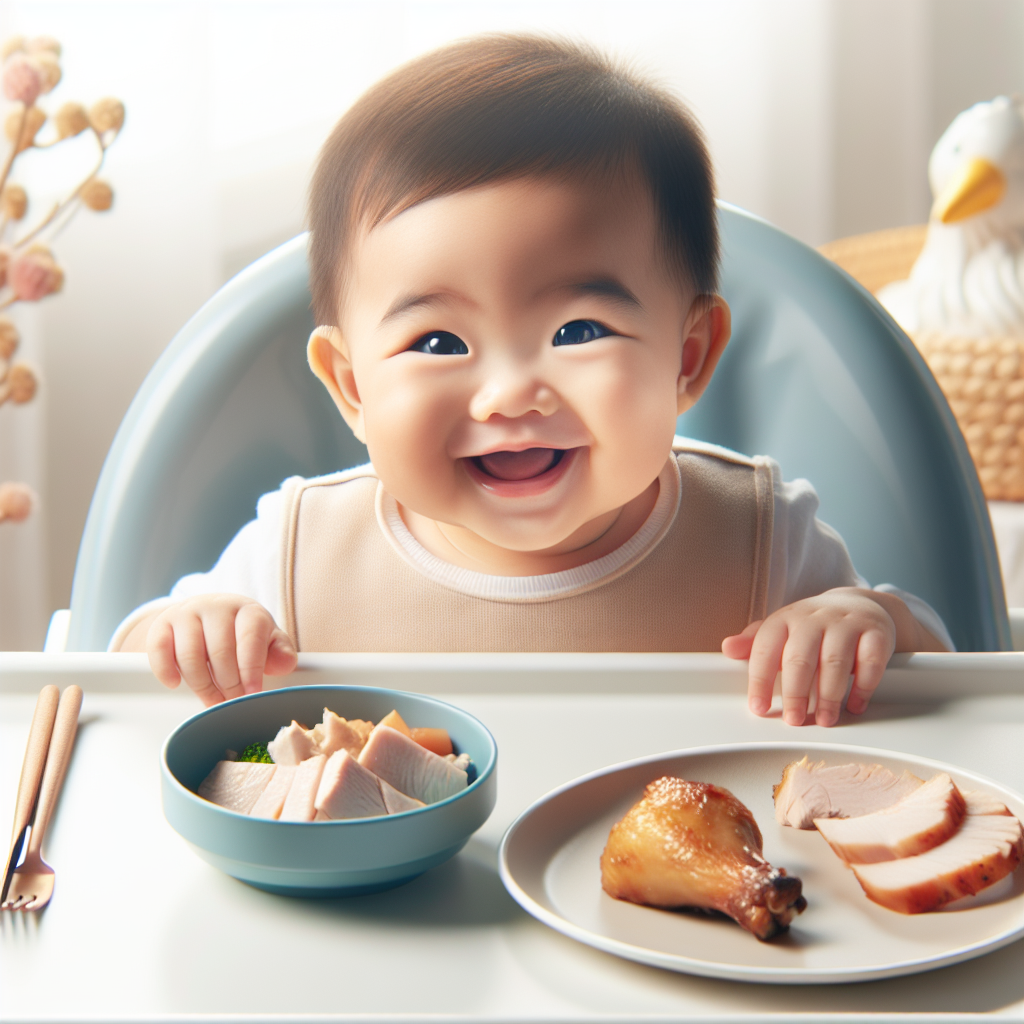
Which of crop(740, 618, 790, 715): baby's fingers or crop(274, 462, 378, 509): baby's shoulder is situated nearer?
crop(740, 618, 790, 715): baby's fingers

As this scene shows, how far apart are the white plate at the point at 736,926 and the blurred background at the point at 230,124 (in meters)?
1.57

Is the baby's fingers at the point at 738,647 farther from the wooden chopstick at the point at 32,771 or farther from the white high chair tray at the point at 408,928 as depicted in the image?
the wooden chopstick at the point at 32,771

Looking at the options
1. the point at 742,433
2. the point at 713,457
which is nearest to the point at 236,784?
the point at 713,457

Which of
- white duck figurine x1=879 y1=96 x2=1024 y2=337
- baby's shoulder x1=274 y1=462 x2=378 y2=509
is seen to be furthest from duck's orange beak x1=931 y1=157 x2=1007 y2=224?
baby's shoulder x1=274 y1=462 x2=378 y2=509

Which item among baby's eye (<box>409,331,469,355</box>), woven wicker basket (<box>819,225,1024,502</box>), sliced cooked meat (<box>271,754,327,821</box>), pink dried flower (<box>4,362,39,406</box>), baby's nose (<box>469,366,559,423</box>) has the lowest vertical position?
woven wicker basket (<box>819,225,1024,502</box>)

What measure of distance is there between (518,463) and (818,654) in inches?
9.7

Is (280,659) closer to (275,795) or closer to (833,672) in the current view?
(275,795)

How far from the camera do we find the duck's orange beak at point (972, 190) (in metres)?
1.55

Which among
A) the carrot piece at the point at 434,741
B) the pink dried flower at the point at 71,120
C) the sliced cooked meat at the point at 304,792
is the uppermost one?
the pink dried flower at the point at 71,120

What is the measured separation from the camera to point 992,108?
1.56 meters

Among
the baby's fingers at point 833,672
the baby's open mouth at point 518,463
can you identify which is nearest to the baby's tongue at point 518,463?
the baby's open mouth at point 518,463

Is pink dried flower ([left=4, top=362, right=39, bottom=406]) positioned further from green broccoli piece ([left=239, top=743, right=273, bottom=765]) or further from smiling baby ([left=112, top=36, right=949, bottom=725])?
green broccoli piece ([left=239, top=743, right=273, bottom=765])

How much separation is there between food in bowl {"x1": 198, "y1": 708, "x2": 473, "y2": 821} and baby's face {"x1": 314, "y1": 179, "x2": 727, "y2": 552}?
10.1 inches

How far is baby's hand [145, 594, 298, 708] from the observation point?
0.69 meters
